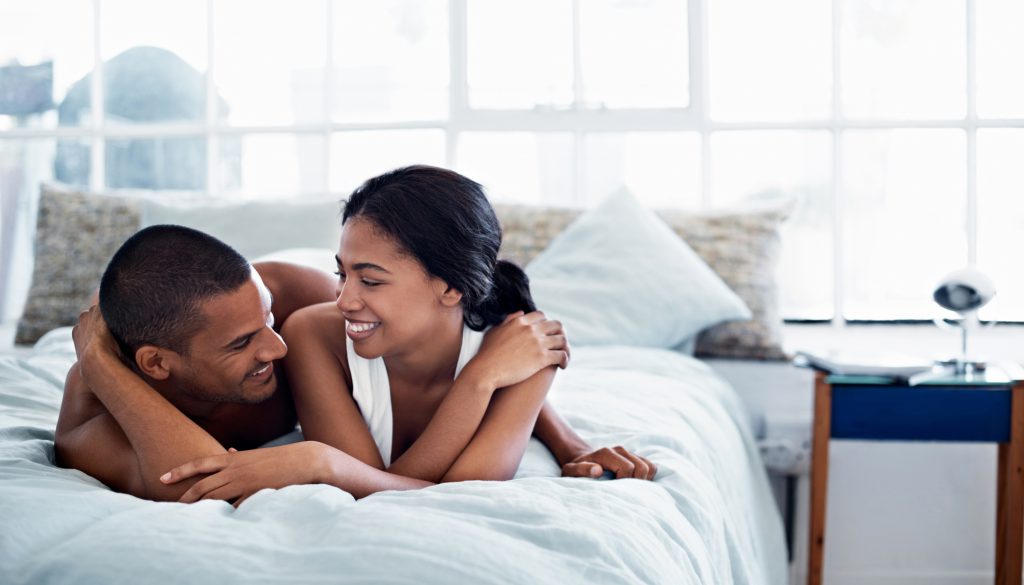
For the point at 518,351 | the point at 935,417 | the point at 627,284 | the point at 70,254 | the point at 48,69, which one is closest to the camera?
the point at 518,351

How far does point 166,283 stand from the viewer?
4.76 feet

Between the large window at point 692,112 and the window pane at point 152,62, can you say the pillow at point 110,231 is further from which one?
the window pane at point 152,62

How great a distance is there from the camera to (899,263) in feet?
10.9

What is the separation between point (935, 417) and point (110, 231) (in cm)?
225

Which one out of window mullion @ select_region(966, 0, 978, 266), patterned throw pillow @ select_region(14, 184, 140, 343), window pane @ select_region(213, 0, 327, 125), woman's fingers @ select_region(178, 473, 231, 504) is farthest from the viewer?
window pane @ select_region(213, 0, 327, 125)

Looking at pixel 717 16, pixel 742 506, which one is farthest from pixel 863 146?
pixel 742 506

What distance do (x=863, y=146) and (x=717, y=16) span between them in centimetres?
61

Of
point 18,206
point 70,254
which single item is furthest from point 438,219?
point 18,206

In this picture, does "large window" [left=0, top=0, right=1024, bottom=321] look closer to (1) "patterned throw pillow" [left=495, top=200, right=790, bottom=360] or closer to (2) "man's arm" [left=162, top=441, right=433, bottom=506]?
(1) "patterned throw pillow" [left=495, top=200, right=790, bottom=360]

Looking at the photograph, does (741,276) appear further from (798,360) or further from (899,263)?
(899,263)

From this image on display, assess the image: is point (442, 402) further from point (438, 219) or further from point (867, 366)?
point (867, 366)

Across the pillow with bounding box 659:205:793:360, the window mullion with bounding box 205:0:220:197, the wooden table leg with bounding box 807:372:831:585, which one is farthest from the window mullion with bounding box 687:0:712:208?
the window mullion with bounding box 205:0:220:197

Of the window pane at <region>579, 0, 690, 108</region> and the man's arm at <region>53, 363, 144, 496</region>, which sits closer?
the man's arm at <region>53, 363, 144, 496</region>

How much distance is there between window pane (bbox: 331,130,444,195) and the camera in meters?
3.52
